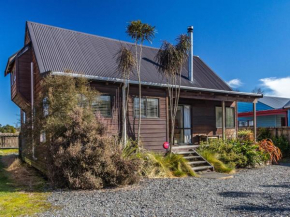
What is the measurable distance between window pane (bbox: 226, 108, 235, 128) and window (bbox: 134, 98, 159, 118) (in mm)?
5098

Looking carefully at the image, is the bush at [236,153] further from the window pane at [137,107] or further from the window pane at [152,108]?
the window pane at [137,107]

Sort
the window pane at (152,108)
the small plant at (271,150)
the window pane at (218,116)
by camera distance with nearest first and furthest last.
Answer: the window pane at (152,108) → the small plant at (271,150) → the window pane at (218,116)

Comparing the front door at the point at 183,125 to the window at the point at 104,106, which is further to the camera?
the front door at the point at 183,125

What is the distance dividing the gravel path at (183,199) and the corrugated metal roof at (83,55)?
195 inches

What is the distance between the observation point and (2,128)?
3328 cm

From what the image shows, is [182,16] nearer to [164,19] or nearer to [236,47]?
[164,19]

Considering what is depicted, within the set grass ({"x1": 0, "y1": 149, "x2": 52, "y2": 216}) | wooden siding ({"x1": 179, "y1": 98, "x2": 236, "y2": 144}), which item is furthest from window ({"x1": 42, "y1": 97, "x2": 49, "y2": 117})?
wooden siding ({"x1": 179, "y1": 98, "x2": 236, "y2": 144})

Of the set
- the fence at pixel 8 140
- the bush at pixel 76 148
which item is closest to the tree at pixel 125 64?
the bush at pixel 76 148

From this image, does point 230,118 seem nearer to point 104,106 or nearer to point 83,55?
point 104,106

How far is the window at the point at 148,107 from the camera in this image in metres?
10.0

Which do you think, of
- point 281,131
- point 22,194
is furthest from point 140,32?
point 281,131

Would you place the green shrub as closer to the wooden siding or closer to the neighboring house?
the wooden siding

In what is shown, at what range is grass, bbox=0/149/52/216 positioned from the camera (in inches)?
186

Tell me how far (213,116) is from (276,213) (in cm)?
925
